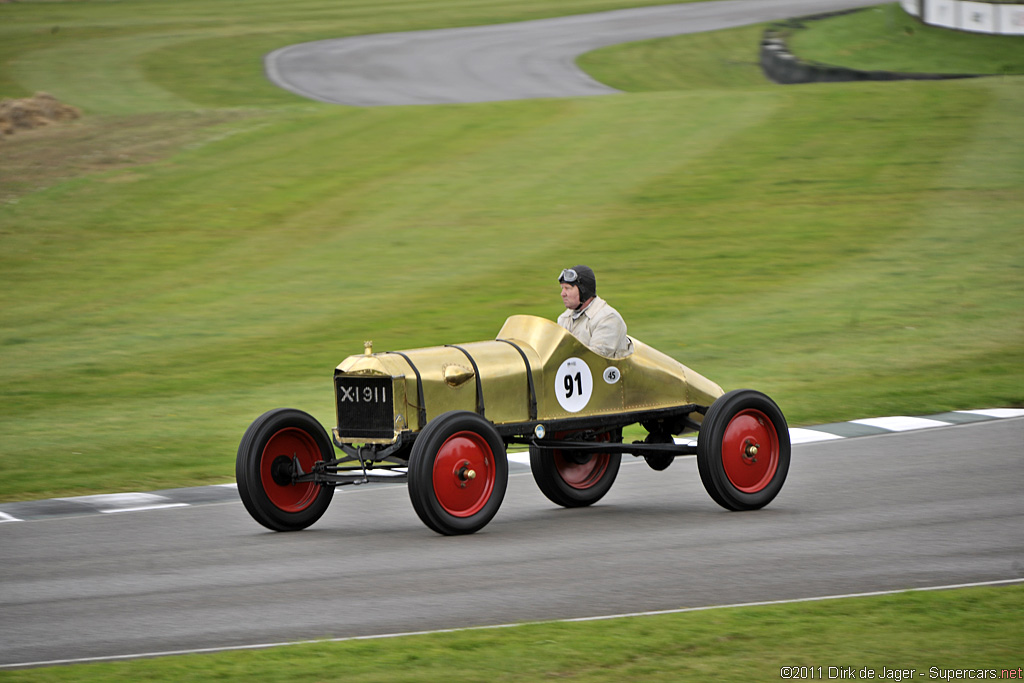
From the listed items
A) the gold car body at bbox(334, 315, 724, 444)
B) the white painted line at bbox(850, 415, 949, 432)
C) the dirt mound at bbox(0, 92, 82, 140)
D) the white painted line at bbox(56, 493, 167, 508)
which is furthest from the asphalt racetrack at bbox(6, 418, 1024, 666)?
the dirt mound at bbox(0, 92, 82, 140)

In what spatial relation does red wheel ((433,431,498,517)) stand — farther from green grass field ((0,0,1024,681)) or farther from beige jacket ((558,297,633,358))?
green grass field ((0,0,1024,681))

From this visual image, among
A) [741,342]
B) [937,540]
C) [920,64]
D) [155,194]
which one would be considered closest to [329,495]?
[937,540]

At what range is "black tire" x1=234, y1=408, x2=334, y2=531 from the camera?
31.0 feet

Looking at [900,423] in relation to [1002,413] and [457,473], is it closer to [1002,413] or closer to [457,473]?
[1002,413]

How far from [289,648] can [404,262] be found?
629 inches

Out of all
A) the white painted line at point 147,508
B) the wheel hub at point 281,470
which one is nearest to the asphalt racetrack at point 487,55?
the white painted line at point 147,508

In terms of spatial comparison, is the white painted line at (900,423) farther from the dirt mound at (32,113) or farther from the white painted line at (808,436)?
the dirt mound at (32,113)

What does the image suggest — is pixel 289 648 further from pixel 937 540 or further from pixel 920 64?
pixel 920 64

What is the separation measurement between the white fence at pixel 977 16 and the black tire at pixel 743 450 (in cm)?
3354

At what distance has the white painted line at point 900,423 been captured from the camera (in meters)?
13.4

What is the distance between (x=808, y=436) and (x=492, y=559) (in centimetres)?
559

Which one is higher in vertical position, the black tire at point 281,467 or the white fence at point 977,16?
the white fence at point 977,16

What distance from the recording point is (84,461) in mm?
12930

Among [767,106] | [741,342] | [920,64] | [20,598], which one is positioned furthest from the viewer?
[920,64]
